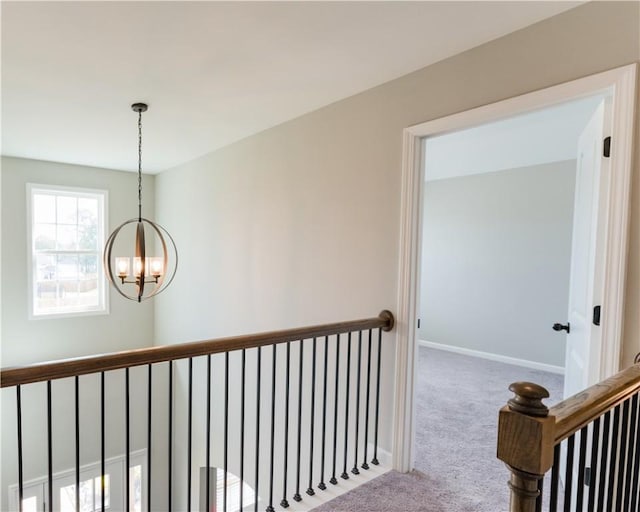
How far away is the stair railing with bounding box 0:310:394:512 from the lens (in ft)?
5.06

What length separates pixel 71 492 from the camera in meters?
5.14

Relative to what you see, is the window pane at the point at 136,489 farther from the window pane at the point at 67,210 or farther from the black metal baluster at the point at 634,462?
the black metal baluster at the point at 634,462

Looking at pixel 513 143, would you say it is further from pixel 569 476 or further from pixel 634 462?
pixel 569 476

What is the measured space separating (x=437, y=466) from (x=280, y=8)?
105 inches

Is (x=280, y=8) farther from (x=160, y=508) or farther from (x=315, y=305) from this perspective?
(x=160, y=508)

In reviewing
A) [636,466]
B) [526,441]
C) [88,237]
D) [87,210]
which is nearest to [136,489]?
[88,237]

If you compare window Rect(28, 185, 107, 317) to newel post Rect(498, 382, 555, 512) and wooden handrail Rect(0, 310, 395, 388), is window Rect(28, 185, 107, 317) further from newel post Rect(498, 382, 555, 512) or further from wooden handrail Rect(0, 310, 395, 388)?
newel post Rect(498, 382, 555, 512)

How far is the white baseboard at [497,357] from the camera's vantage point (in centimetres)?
448

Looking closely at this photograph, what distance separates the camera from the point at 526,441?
79 centimetres

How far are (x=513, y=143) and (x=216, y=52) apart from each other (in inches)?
140

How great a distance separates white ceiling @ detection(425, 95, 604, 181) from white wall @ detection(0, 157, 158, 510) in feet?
13.6

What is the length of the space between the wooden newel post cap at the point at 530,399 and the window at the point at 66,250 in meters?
5.45

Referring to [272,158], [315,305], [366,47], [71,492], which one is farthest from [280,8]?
[71,492]

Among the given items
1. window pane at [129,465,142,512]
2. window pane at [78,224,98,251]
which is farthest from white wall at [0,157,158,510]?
window pane at [129,465,142,512]
